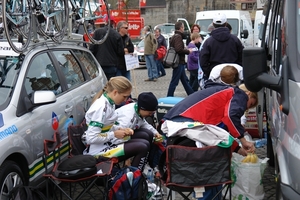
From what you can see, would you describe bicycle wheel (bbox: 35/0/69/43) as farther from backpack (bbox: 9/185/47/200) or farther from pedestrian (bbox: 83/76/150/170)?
backpack (bbox: 9/185/47/200)

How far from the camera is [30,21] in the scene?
5.22 metres

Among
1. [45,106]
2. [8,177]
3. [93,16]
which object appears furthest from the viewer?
[93,16]

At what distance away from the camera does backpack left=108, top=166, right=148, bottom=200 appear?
4.49 meters

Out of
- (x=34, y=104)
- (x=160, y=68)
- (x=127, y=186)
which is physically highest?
(x=34, y=104)

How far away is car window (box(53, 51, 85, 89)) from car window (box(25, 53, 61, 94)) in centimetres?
26

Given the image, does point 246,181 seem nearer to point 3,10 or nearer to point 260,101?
point 260,101

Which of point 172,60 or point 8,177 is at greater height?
point 172,60

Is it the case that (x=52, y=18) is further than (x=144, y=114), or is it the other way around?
(x=52, y=18)

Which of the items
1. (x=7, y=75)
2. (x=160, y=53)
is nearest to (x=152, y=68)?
(x=160, y=53)

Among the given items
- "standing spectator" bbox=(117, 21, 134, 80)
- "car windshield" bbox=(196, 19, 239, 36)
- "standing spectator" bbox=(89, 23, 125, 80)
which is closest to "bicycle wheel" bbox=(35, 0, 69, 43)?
"standing spectator" bbox=(89, 23, 125, 80)

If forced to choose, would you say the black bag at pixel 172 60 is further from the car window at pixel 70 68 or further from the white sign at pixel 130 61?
the car window at pixel 70 68

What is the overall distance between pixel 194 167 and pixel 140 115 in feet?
4.67

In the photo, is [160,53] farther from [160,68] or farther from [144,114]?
[144,114]

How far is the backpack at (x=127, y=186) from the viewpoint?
177 inches
